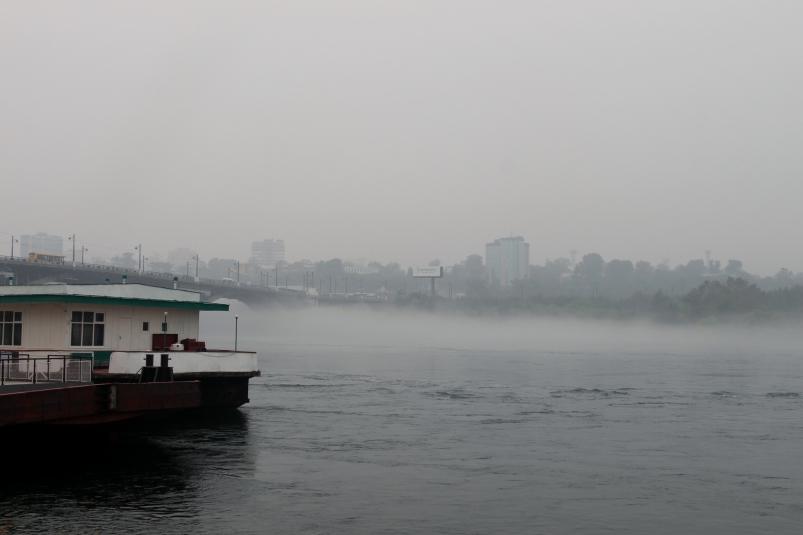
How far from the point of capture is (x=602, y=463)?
2555cm

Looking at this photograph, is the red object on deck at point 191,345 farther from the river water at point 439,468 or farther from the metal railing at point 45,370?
the metal railing at point 45,370

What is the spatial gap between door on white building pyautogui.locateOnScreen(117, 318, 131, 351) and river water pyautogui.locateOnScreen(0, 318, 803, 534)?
3148 millimetres

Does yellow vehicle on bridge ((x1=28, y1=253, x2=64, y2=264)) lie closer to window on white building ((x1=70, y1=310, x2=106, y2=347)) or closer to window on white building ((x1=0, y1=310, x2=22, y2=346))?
window on white building ((x1=0, y1=310, x2=22, y2=346))

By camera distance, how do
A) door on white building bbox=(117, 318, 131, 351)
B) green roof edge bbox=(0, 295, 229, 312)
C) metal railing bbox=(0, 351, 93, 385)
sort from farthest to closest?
1. door on white building bbox=(117, 318, 131, 351)
2. green roof edge bbox=(0, 295, 229, 312)
3. metal railing bbox=(0, 351, 93, 385)

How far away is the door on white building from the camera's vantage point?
31.4m

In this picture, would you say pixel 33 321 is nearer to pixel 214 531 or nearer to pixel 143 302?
pixel 143 302

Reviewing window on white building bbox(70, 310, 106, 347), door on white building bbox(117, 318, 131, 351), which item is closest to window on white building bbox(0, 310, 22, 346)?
window on white building bbox(70, 310, 106, 347)

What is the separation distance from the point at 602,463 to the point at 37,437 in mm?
15606

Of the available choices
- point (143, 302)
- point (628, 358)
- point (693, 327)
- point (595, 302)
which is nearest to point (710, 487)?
point (143, 302)

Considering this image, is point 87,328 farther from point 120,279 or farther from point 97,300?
point 120,279

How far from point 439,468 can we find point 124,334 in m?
13.6

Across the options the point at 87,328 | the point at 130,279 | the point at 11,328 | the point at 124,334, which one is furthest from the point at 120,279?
the point at 87,328

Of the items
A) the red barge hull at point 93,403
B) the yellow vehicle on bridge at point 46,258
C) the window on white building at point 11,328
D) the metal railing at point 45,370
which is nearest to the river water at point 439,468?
the red barge hull at point 93,403

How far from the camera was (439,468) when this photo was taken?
24406 mm
